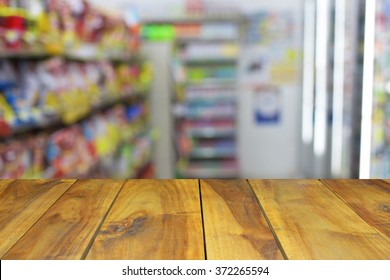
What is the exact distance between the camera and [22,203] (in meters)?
1.32

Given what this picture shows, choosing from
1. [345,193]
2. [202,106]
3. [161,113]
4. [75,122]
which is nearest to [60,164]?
[75,122]

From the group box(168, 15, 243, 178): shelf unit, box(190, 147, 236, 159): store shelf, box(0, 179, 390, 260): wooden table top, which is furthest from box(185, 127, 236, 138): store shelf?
box(0, 179, 390, 260): wooden table top

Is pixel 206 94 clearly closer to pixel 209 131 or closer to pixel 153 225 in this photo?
pixel 209 131

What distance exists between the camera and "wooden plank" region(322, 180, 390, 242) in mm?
1162

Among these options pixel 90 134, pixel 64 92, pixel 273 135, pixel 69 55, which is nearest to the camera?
pixel 64 92

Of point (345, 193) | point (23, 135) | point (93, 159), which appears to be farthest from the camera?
point (93, 159)

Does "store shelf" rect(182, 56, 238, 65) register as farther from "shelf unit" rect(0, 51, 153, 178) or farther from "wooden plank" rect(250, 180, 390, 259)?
"wooden plank" rect(250, 180, 390, 259)

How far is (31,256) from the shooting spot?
0.95 m

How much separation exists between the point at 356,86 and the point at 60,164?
219cm

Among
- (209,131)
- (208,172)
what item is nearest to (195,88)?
(209,131)

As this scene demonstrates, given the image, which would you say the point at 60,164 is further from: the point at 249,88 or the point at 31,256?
the point at 249,88

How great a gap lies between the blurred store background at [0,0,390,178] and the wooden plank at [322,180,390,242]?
4.91 feet

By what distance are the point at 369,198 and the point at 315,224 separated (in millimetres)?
288

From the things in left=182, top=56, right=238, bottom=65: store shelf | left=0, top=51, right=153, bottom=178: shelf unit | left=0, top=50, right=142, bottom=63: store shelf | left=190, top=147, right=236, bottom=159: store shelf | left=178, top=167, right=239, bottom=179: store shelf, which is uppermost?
left=0, top=50, right=142, bottom=63: store shelf
